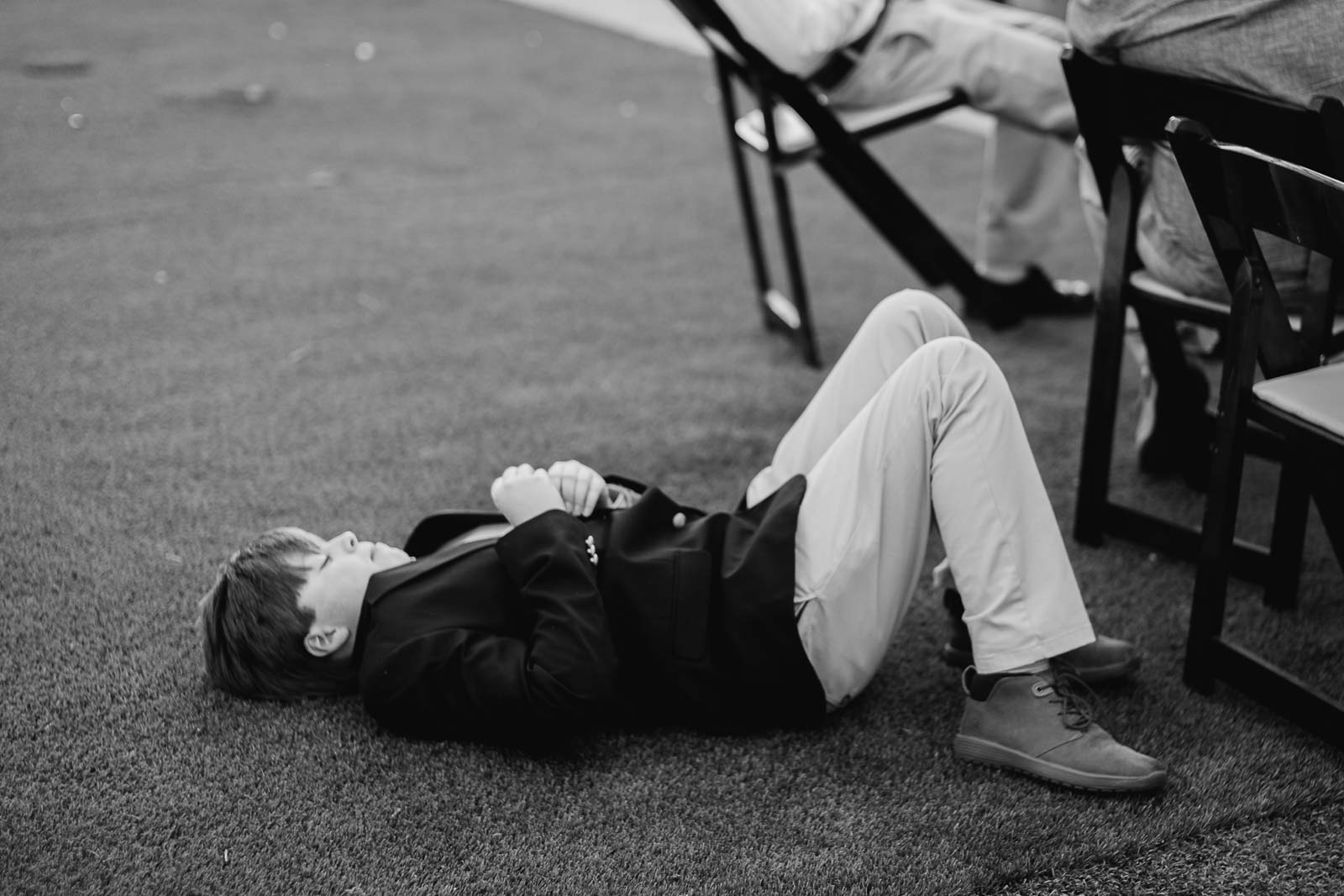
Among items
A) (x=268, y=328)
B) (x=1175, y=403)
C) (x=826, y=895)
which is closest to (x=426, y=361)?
(x=268, y=328)

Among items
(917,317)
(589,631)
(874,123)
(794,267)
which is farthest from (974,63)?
(589,631)

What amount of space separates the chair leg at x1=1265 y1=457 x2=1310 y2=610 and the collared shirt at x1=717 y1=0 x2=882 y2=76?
1.54m

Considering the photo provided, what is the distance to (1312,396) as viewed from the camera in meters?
1.78

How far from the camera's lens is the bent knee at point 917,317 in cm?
208

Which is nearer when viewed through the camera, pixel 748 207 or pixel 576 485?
pixel 576 485

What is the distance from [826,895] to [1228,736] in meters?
0.70

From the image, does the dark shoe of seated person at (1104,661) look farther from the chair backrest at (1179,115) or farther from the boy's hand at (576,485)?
the chair backrest at (1179,115)

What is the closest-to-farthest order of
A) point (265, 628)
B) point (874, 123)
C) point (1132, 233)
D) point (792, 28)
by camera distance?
point (265, 628) < point (1132, 233) < point (792, 28) < point (874, 123)

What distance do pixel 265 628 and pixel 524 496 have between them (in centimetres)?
42

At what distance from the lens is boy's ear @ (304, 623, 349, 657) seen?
187cm

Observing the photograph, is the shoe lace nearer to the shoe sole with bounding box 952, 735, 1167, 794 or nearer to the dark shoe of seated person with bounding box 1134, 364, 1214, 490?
the shoe sole with bounding box 952, 735, 1167, 794

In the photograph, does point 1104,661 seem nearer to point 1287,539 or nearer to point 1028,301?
point 1287,539

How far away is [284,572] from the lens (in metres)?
1.88

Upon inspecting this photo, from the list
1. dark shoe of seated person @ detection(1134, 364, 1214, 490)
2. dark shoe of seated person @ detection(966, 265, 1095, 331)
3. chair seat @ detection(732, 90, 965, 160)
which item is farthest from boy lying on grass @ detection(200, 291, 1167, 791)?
dark shoe of seated person @ detection(966, 265, 1095, 331)
